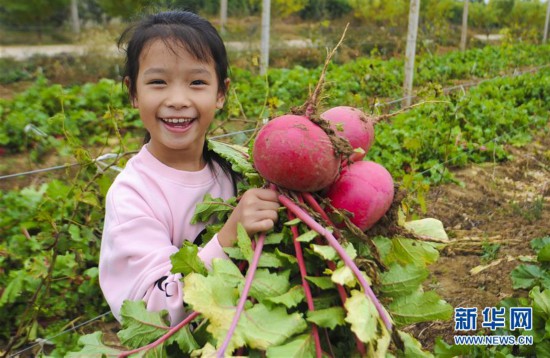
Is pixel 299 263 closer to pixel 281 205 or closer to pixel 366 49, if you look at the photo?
pixel 281 205

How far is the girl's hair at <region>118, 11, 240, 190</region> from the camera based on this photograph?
1.41m

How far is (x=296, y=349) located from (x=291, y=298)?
0.31ft

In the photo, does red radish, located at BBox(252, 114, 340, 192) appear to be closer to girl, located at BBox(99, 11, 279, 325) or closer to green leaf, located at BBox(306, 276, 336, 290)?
girl, located at BBox(99, 11, 279, 325)

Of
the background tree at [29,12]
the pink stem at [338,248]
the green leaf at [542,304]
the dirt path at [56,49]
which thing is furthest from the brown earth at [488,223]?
the background tree at [29,12]

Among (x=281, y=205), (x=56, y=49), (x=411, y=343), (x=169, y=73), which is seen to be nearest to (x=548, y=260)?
(x=411, y=343)

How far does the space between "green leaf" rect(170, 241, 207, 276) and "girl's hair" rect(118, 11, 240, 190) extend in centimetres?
55

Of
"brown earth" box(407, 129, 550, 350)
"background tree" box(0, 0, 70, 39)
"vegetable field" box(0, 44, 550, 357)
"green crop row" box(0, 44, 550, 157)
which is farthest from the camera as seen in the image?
"background tree" box(0, 0, 70, 39)

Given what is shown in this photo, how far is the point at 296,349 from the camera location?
36.4 inches

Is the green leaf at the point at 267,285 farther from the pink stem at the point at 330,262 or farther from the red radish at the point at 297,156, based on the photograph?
the red radish at the point at 297,156

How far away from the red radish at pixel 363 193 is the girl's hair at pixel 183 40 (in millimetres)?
499

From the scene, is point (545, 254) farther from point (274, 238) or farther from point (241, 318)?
point (241, 318)

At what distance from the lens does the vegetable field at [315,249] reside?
3.24 feet

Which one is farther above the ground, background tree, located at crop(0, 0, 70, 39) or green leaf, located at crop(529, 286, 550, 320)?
background tree, located at crop(0, 0, 70, 39)

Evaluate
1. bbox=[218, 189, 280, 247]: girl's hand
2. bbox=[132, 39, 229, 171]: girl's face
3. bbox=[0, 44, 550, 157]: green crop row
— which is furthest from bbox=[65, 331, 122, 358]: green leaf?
bbox=[0, 44, 550, 157]: green crop row
